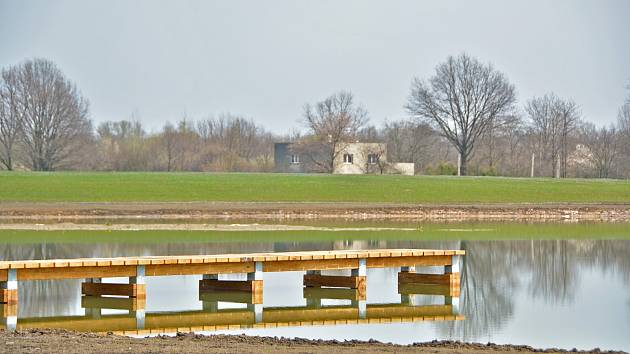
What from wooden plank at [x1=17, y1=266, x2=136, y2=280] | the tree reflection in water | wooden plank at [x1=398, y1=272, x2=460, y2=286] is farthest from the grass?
wooden plank at [x1=17, y1=266, x2=136, y2=280]

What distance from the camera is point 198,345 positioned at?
1653 cm

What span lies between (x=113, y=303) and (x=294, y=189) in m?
47.4

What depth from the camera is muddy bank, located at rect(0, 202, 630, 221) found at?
57844 mm

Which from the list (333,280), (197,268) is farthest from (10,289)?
(333,280)

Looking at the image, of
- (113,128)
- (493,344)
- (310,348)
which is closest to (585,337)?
(493,344)

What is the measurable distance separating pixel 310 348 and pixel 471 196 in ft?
179

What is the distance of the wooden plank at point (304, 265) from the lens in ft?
81.3

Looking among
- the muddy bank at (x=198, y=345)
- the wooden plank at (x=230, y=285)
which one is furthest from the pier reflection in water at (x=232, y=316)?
the muddy bank at (x=198, y=345)

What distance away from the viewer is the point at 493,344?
17625mm

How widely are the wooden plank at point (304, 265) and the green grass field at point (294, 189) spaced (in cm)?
3968

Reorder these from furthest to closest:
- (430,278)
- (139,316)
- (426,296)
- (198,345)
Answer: (430,278) → (426,296) → (139,316) → (198,345)

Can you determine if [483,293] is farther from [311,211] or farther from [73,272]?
[311,211]

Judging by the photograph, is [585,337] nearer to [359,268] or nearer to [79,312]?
[359,268]

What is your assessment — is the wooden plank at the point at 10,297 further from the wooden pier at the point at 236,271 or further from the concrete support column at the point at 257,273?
the concrete support column at the point at 257,273
